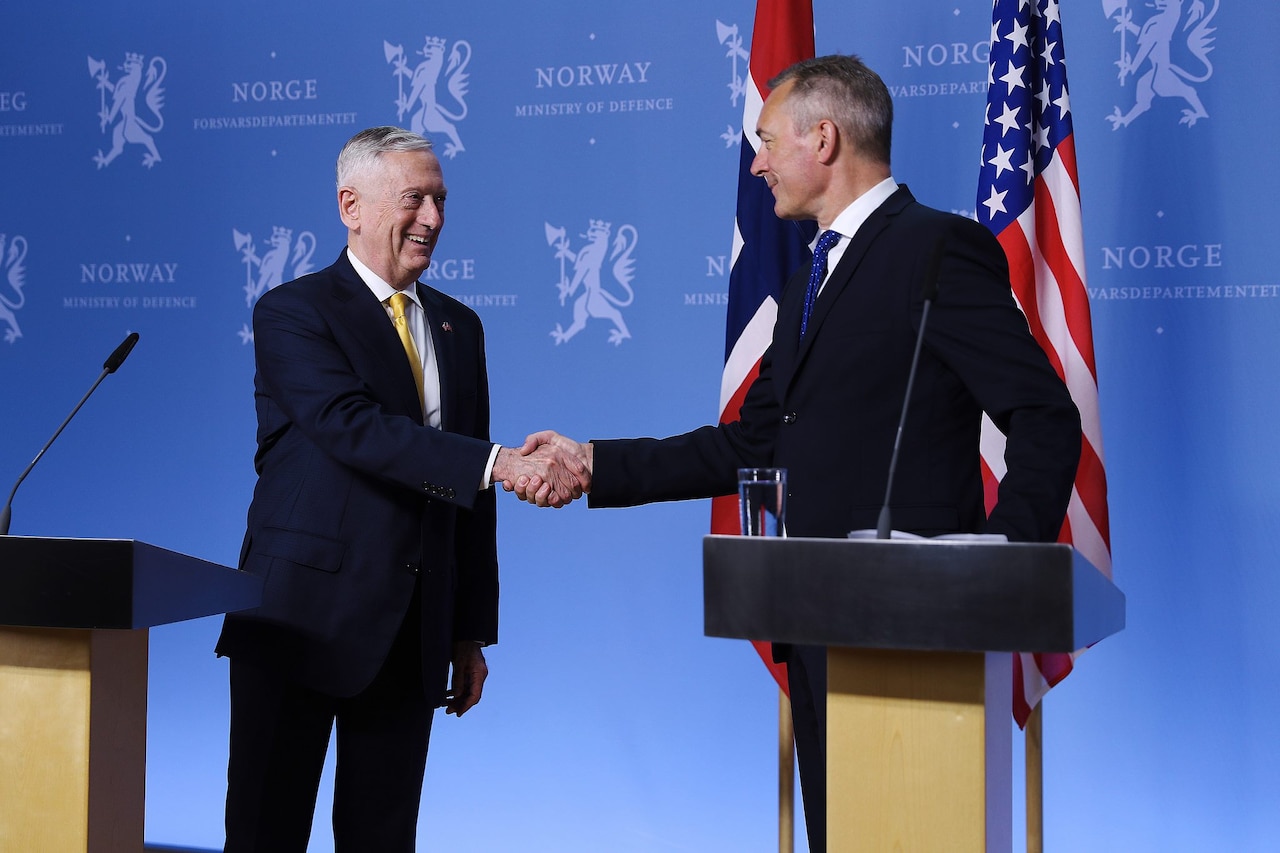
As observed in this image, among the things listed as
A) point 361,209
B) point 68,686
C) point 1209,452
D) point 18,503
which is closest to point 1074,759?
point 1209,452

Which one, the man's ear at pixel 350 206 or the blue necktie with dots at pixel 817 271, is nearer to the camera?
the blue necktie with dots at pixel 817 271

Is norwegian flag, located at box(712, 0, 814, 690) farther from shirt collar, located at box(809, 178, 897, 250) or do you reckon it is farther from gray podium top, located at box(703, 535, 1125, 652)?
gray podium top, located at box(703, 535, 1125, 652)

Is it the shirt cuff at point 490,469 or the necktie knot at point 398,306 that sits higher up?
the necktie knot at point 398,306

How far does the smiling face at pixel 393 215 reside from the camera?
8.28ft

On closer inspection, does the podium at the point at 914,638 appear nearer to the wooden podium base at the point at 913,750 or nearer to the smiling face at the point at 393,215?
the wooden podium base at the point at 913,750

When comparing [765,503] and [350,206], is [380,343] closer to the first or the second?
[350,206]

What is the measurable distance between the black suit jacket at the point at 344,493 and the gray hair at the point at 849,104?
815mm

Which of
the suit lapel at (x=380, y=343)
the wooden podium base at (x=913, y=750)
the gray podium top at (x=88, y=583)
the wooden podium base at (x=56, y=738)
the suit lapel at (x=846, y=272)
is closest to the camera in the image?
the wooden podium base at (x=913, y=750)

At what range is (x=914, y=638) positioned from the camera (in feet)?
4.82

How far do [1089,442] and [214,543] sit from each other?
2.68 m

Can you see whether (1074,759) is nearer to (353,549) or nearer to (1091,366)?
(1091,366)


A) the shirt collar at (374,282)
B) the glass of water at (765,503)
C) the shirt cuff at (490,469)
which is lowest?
the glass of water at (765,503)

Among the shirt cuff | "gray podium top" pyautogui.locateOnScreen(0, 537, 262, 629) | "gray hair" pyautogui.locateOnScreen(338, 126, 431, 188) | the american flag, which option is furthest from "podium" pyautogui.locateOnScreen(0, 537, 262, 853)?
the american flag

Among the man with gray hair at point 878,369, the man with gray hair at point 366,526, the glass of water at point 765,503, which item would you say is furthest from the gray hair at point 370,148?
the glass of water at point 765,503
